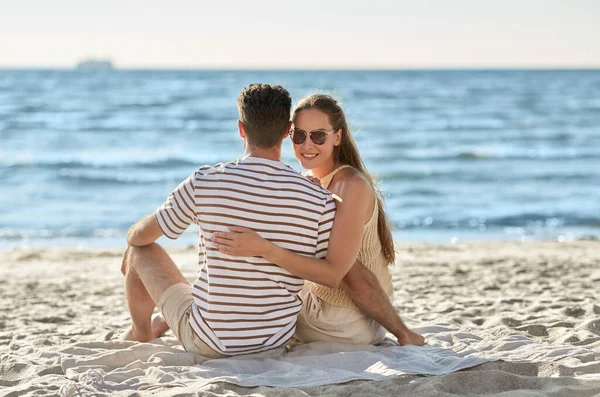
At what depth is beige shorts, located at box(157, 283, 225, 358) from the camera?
13.7ft

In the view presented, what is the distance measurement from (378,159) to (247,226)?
17289mm

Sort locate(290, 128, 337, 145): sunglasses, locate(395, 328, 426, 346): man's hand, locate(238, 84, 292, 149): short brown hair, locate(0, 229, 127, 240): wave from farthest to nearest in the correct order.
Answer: locate(0, 229, 127, 240): wave
locate(395, 328, 426, 346): man's hand
locate(290, 128, 337, 145): sunglasses
locate(238, 84, 292, 149): short brown hair

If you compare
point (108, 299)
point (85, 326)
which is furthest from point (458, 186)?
point (85, 326)

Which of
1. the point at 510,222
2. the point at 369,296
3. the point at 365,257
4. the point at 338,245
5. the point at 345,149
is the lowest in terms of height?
the point at 510,222

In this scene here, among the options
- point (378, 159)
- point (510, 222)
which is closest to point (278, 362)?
point (510, 222)

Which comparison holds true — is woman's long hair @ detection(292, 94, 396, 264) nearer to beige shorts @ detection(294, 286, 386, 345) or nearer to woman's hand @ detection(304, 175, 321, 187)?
woman's hand @ detection(304, 175, 321, 187)

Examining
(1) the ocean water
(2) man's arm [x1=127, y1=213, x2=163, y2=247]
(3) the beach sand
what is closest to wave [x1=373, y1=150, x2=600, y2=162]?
(1) the ocean water

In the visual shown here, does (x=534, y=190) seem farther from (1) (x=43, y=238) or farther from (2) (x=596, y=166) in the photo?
(1) (x=43, y=238)

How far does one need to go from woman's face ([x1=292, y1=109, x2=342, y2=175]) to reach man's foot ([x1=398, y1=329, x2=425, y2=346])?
109cm

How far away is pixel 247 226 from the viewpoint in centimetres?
379

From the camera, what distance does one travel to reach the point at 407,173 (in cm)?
1808

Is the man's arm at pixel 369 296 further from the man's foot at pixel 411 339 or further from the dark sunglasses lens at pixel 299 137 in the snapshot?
the dark sunglasses lens at pixel 299 137

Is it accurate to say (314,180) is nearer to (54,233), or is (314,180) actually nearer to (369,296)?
(369,296)

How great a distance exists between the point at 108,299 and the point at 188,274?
1195 mm
